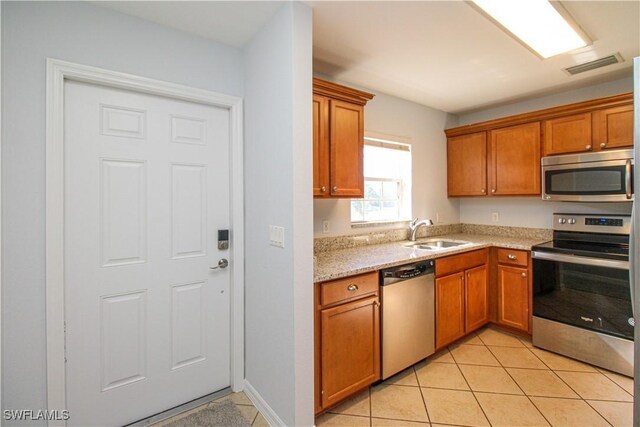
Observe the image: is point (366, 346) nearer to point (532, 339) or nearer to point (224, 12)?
point (532, 339)

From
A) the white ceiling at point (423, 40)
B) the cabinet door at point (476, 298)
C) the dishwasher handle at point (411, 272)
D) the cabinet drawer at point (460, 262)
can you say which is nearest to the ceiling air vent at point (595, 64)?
the white ceiling at point (423, 40)

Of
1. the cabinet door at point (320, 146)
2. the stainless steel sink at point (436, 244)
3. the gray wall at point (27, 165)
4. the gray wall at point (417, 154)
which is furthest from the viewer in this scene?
the stainless steel sink at point (436, 244)

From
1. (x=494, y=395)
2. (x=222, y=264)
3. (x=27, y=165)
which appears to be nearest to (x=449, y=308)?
(x=494, y=395)

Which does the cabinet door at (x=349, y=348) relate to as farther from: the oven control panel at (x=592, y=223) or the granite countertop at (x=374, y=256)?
the oven control panel at (x=592, y=223)

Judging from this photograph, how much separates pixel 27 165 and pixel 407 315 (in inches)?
97.5

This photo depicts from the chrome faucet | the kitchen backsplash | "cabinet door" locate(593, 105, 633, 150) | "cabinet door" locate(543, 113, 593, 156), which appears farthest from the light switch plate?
"cabinet door" locate(593, 105, 633, 150)

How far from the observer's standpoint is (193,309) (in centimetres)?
207

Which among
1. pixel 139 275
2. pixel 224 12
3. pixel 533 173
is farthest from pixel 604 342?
pixel 224 12

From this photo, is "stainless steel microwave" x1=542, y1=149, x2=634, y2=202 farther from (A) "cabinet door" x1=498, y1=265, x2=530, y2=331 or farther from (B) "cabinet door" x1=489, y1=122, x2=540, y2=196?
(A) "cabinet door" x1=498, y1=265, x2=530, y2=331

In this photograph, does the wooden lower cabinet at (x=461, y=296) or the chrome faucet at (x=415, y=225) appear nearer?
the wooden lower cabinet at (x=461, y=296)

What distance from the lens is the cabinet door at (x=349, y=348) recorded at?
1.85m

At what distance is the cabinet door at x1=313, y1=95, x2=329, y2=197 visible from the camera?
7.01 ft

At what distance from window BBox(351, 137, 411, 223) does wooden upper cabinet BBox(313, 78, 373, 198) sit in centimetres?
64

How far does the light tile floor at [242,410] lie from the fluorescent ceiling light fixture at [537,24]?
2788 mm
